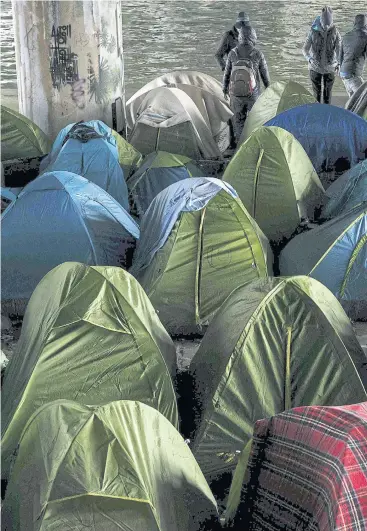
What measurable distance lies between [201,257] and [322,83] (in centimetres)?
646

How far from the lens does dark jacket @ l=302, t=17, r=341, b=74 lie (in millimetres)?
12258

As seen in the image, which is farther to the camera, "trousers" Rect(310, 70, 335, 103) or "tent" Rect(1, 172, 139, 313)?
"trousers" Rect(310, 70, 335, 103)

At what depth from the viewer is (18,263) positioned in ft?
24.3

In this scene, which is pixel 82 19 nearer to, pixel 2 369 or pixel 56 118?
pixel 56 118

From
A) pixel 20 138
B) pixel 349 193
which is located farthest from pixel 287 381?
pixel 20 138

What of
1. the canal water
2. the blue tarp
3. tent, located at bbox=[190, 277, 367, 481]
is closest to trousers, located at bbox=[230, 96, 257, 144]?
the canal water

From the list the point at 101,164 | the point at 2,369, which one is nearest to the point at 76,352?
the point at 2,369

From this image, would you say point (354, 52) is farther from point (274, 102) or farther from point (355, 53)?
point (274, 102)

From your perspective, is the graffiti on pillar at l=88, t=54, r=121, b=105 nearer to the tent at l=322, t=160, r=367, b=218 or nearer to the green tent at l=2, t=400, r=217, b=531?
the tent at l=322, t=160, r=367, b=218

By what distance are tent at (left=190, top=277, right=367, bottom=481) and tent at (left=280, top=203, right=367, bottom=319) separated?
5.93 ft

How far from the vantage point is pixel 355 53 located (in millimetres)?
12516

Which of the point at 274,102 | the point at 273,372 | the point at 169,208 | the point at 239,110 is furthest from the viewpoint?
the point at 239,110

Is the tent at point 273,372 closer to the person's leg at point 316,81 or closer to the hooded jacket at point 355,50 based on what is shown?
the person's leg at point 316,81

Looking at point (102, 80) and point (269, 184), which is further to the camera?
point (102, 80)
